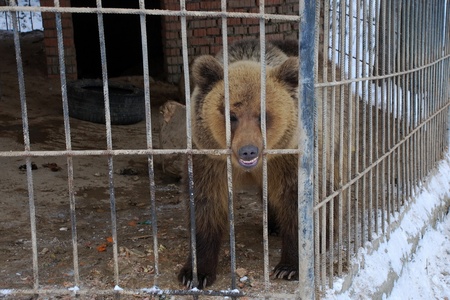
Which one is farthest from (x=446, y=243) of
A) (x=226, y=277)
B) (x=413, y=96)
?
(x=226, y=277)

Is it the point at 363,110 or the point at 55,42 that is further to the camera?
the point at 55,42

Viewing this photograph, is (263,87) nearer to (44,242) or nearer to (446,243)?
(44,242)

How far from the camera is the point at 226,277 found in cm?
346

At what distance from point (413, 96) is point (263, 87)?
8.14 feet

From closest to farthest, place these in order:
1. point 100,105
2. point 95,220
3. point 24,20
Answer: point 95,220 < point 100,105 < point 24,20

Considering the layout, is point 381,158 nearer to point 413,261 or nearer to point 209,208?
point 413,261

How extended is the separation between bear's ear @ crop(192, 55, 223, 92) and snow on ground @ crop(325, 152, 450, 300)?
1455mm

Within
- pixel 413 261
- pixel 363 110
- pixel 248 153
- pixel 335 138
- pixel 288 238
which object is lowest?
pixel 413 261

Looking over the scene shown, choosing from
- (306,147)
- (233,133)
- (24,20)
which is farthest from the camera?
(24,20)

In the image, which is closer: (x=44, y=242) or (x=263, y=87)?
(x=263, y=87)

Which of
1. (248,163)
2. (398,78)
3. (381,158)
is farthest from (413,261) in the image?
(248,163)

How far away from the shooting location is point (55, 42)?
9344 mm

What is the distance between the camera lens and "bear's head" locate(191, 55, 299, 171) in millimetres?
3160

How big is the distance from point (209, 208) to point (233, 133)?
652 millimetres
